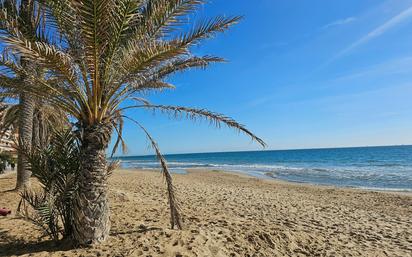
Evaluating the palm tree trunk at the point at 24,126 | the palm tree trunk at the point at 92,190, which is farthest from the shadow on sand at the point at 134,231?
the palm tree trunk at the point at 24,126

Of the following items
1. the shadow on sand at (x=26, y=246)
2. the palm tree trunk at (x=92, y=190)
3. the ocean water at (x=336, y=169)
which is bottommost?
the ocean water at (x=336, y=169)

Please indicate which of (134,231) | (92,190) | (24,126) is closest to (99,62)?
Result: (92,190)

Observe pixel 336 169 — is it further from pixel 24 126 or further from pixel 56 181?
pixel 56 181

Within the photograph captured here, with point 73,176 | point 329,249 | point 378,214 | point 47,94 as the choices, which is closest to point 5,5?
point 47,94

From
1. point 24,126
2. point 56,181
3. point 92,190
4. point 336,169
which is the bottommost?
point 336,169

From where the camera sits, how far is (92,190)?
4465 millimetres

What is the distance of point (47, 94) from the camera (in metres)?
4.71

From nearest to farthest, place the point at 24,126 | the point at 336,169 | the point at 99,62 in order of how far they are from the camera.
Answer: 1. the point at 99,62
2. the point at 24,126
3. the point at 336,169

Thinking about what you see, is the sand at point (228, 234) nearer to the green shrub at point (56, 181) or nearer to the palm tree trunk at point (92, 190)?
the palm tree trunk at point (92, 190)

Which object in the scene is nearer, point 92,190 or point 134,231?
point 92,190

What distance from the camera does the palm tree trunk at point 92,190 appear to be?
14.5 ft

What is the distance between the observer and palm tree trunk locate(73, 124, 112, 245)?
442 cm

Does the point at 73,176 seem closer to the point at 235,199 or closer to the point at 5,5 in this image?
the point at 5,5

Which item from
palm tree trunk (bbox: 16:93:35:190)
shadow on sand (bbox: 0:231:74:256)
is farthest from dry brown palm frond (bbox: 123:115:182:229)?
palm tree trunk (bbox: 16:93:35:190)
